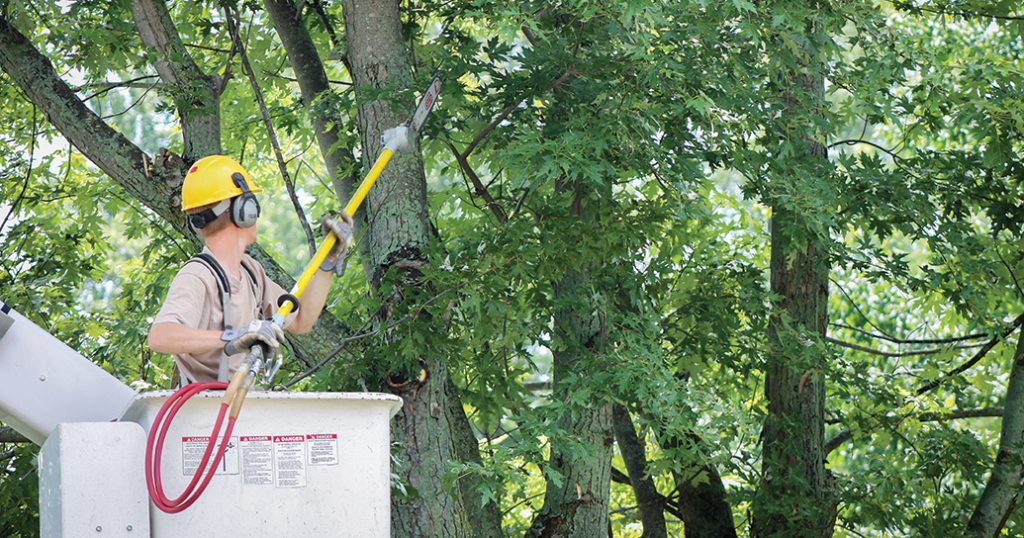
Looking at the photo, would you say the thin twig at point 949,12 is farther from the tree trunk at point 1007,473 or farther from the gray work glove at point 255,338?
the gray work glove at point 255,338

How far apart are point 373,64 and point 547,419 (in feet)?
6.12

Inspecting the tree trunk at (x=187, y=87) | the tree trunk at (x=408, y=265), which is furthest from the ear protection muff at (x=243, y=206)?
the tree trunk at (x=187, y=87)

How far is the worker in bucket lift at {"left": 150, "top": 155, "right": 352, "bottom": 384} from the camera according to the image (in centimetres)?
383

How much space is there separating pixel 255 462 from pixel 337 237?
90 cm

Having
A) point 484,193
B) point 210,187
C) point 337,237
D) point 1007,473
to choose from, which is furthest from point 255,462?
point 1007,473

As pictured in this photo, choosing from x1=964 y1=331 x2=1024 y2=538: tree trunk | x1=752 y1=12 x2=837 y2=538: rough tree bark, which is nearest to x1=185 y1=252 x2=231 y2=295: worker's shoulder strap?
x1=752 y1=12 x2=837 y2=538: rough tree bark

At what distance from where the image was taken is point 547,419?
6070mm

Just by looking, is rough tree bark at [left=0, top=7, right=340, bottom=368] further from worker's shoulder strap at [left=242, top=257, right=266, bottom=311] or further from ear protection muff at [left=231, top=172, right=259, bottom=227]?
ear protection muff at [left=231, top=172, right=259, bottom=227]

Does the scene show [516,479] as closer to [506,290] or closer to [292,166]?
[506,290]

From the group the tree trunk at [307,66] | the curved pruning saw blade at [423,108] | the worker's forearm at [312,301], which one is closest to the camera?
the worker's forearm at [312,301]

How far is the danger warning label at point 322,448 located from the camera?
3531 millimetres

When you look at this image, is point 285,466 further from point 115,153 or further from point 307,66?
point 307,66

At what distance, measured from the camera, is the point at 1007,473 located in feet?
25.0

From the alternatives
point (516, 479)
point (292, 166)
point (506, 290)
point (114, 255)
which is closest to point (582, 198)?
point (506, 290)
